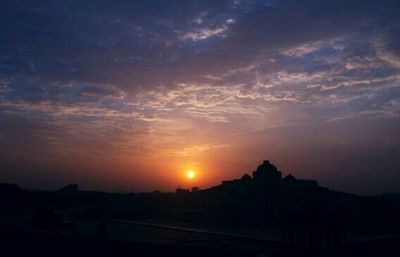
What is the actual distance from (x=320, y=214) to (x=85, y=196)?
10999 cm

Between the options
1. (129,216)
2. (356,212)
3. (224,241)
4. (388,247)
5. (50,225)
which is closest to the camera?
(388,247)

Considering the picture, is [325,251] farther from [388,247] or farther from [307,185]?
[307,185]

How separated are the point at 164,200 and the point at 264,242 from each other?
183 feet

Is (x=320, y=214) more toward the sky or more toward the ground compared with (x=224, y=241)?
more toward the sky

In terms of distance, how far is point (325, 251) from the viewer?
33.4 m

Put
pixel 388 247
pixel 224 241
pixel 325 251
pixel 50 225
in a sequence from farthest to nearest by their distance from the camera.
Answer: pixel 50 225 → pixel 224 241 → pixel 388 247 → pixel 325 251

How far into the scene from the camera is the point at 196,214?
66.8 meters

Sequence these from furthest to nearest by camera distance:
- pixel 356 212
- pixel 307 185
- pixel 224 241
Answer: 1. pixel 307 185
2. pixel 356 212
3. pixel 224 241

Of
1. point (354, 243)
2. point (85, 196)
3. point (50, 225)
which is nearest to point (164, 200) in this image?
point (50, 225)

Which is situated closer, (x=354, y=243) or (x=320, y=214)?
(x=320, y=214)

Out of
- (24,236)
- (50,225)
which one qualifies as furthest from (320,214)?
(50,225)

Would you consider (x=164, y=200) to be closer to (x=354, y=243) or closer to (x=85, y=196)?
(x=85, y=196)

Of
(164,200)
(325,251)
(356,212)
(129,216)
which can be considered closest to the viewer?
(325,251)

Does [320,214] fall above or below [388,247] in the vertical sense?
above
